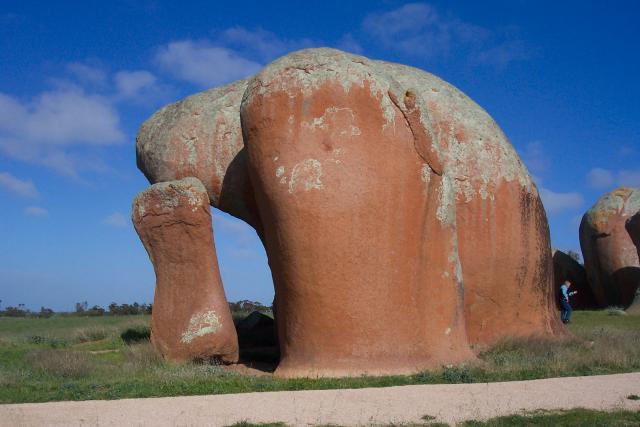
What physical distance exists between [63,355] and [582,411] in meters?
7.75

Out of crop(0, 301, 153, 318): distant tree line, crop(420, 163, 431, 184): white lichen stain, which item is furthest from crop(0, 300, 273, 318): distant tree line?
crop(420, 163, 431, 184): white lichen stain

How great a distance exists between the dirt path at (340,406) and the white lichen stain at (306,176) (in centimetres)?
258

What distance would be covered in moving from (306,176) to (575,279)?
2123cm

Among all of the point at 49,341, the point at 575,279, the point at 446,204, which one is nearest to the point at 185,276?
the point at 446,204

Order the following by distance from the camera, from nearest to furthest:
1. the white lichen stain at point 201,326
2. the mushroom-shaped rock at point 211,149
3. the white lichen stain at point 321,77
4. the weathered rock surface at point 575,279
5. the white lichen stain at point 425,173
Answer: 1. the white lichen stain at point 321,77
2. the white lichen stain at point 425,173
3. the white lichen stain at point 201,326
4. the mushroom-shaped rock at point 211,149
5. the weathered rock surface at point 575,279

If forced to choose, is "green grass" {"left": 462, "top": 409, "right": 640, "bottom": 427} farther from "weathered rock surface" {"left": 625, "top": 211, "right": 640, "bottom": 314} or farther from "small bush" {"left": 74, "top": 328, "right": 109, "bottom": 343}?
"weathered rock surface" {"left": 625, "top": 211, "right": 640, "bottom": 314}

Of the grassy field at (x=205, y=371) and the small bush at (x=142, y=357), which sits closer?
the grassy field at (x=205, y=371)

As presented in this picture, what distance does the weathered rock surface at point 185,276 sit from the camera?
1003cm

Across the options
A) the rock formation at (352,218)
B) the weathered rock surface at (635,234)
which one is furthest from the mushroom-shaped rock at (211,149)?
the weathered rock surface at (635,234)

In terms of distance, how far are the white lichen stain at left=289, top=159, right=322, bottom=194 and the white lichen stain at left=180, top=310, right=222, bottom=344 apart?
244 centimetres

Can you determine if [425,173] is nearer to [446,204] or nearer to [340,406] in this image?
[446,204]

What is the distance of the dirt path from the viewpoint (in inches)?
243

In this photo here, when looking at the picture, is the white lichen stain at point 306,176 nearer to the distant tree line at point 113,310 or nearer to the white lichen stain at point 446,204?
the white lichen stain at point 446,204

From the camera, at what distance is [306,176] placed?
28.8 ft
